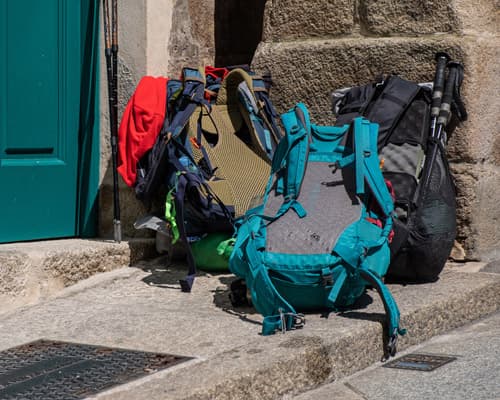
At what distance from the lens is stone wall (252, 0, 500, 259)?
4539 mm

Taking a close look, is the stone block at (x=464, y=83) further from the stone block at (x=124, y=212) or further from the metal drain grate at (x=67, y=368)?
the metal drain grate at (x=67, y=368)

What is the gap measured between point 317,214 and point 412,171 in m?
0.68

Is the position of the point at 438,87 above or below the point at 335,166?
above

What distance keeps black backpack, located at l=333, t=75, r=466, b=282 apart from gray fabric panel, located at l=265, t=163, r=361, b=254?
0.27 m

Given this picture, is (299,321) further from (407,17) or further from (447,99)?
(407,17)

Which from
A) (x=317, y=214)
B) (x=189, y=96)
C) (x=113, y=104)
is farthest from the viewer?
(x=113, y=104)

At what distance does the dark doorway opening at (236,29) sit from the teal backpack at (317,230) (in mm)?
1637

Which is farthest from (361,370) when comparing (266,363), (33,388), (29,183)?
(29,183)

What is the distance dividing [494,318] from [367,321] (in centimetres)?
84

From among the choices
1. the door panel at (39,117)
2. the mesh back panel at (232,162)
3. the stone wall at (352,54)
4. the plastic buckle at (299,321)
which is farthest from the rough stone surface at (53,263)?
the plastic buckle at (299,321)

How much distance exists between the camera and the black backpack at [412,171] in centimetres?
412

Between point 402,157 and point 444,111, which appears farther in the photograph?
point 444,111

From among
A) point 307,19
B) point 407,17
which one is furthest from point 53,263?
point 407,17

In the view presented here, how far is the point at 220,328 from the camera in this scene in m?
3.53
